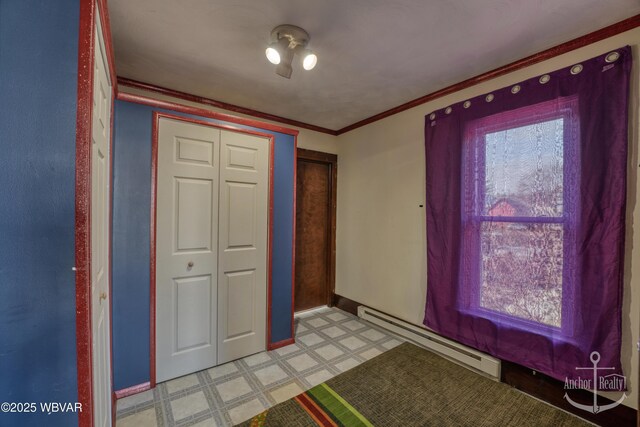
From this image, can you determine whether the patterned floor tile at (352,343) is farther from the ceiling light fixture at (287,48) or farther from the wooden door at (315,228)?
the ceiling light fixture at (287,48)

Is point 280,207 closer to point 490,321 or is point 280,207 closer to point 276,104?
point 276,104

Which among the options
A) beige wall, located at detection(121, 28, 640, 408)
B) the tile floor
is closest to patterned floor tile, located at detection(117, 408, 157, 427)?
the tile floor

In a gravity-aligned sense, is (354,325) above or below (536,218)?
below

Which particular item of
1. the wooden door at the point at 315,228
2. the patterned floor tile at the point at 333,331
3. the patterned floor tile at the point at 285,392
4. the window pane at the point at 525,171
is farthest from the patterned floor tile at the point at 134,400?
the window pane at the point at 525,171

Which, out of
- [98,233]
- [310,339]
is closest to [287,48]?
[98,233]

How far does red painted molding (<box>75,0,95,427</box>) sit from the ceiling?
991mm

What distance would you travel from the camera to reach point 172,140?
78.2 inches

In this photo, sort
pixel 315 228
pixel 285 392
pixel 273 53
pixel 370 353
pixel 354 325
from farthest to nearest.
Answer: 1. pixel 315 228
2. pixel 354 325
3. pixel 370 353
4. pixel 285 392
5. pixel 273 53

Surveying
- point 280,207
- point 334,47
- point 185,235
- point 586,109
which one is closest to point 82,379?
point 185,235

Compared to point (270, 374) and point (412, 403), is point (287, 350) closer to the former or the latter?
point (270, 374)

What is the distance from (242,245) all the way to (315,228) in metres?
1.44

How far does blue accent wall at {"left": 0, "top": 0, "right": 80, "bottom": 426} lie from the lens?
2.07 ft

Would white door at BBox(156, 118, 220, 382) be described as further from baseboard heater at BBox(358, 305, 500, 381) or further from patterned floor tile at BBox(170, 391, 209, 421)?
baseboard heater at BBox(358, 305, 500, 381)

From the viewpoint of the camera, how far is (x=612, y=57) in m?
1.53
